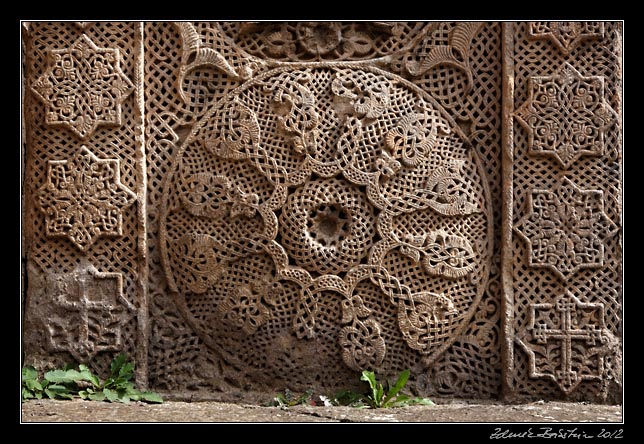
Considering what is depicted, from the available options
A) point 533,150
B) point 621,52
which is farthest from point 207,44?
point 621,52

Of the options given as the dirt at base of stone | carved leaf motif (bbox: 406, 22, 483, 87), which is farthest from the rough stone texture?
carved leaf motif (bbox: 406, 22, 483, 87)

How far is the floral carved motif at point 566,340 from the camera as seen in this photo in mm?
6188

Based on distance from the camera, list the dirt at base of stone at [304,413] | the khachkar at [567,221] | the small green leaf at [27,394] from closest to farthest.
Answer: the dirt at base of stone at [304,413], the small green leaf at [27,394], the khachkar at [567,221]

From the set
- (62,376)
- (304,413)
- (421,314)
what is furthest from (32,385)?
(421,314)

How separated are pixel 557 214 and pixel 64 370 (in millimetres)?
3277

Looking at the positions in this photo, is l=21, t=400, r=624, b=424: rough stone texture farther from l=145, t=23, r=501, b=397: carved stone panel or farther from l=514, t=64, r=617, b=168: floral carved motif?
l=514, t=64, r=617, b=168: floral carved motif

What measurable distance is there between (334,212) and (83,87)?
1793mm

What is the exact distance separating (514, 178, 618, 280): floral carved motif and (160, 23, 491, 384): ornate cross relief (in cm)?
30

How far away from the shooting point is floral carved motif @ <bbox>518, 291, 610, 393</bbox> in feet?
20.3

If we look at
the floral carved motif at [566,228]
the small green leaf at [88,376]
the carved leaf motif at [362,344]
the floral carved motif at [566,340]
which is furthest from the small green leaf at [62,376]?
the floral carved motif at [566,228]

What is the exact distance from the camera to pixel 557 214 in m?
6.22

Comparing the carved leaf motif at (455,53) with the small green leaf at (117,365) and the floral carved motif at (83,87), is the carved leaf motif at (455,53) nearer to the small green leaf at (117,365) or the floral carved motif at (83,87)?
the floral carved motif at (83,87)

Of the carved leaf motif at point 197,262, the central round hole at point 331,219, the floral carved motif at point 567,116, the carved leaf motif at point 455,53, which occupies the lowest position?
the carved leaf motif at point 197,262

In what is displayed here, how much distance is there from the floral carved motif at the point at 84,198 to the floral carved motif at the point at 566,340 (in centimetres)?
271
